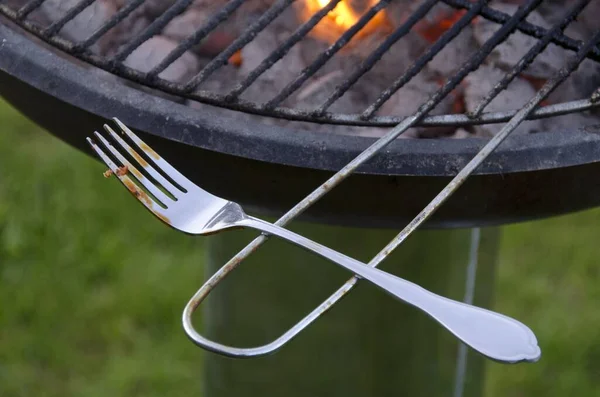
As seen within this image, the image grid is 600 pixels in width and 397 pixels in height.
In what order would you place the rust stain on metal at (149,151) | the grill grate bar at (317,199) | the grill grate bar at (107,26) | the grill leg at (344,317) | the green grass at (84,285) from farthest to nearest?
the green grass at (84,285), the grill leg at (344,317), the grill grate bar at (107,26), the rust stain on metal at (149,151), the grill grate bar at (317,199)

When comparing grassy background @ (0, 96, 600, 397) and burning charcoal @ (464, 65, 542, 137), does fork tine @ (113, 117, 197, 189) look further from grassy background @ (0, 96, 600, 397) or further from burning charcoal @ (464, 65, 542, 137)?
grassy background @ (0, 96, 600, 397)

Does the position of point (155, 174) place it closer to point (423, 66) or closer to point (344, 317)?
point (423, 66)

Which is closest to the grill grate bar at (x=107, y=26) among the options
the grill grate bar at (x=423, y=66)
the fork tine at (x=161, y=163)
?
the fork tine at (x=161, y=163)

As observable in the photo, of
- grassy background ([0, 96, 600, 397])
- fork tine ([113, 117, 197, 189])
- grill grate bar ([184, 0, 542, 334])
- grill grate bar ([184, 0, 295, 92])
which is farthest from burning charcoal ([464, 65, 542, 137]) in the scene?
grassy background ([0, 96, 600, 397])

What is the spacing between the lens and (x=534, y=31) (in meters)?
0.80

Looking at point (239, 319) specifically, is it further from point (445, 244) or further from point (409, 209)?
point (409, 209)

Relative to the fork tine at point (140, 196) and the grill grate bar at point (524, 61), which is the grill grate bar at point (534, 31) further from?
the fork tine at point (140, 196)

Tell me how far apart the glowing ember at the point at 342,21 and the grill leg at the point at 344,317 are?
0.26 meters

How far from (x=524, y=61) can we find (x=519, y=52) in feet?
0.61

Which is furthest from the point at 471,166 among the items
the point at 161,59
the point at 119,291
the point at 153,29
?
the point at 119,291

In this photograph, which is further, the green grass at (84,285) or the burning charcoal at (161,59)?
the green grass at (84,285)

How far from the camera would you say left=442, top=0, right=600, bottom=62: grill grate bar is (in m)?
0.78

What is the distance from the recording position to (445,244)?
3.71 ft

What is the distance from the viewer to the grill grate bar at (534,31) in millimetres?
776
